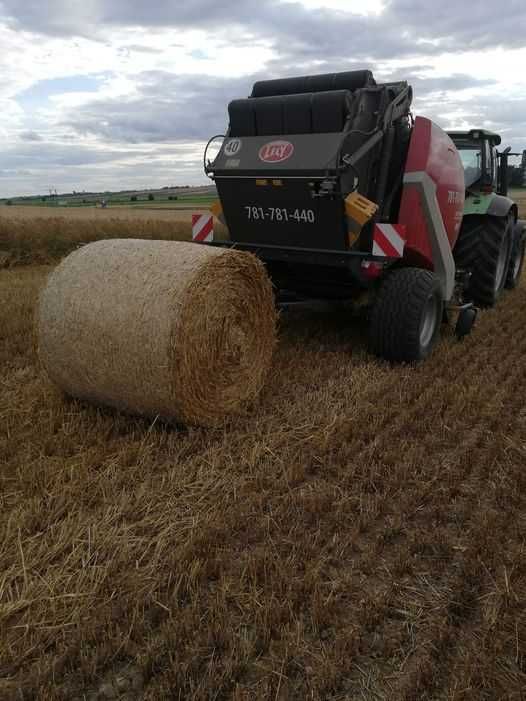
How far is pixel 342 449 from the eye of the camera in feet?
11.7

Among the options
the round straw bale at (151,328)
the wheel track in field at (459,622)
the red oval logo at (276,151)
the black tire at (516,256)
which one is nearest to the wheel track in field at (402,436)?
the wheel track in field at (459,622)

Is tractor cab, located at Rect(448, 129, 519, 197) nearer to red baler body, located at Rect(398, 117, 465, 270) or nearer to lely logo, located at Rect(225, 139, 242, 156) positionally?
red baler body, located at Rect(398, 117, 465, 270)

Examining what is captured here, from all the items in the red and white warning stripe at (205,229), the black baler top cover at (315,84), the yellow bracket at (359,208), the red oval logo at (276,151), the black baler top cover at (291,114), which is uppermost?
the black baler top cover at (315,84)

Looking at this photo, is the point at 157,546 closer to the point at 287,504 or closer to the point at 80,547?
the point at 80,547

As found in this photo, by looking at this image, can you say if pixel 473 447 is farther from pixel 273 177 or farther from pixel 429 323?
pixel 273 177

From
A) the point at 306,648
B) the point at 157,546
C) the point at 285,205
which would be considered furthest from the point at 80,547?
the point at 285,205

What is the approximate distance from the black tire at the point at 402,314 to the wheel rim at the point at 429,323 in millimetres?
49

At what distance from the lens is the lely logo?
17.1 feet

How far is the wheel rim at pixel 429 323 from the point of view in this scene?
5.31 m

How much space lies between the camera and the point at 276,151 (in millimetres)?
4949

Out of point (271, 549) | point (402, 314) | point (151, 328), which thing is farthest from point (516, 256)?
point (271, 549)

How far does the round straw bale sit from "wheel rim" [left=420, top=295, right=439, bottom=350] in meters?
1.86

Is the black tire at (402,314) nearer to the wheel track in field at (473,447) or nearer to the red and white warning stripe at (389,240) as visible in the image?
the red and white warning stripe at (389,240)

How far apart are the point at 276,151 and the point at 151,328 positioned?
87.3 inches
